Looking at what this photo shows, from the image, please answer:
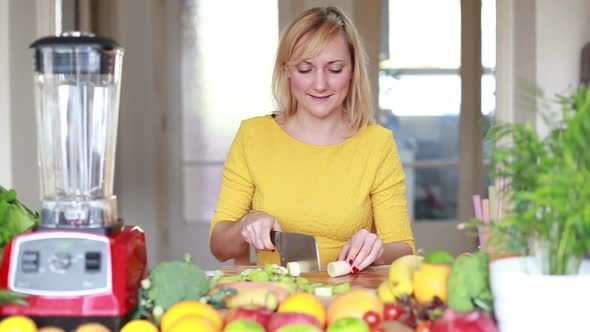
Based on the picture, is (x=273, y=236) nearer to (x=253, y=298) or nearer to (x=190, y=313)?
(x=253, y=298)

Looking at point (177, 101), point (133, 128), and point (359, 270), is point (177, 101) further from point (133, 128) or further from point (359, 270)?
point (359, 270)

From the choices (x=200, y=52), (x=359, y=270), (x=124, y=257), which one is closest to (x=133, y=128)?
(x=200, y=52)

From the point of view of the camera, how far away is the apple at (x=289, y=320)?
42.7 inches

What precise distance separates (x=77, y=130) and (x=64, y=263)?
0.29 m

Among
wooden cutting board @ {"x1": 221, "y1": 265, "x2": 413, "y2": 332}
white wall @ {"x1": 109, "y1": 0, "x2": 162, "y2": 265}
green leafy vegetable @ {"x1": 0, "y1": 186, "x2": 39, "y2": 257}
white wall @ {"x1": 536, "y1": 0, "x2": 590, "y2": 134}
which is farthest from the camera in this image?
white wall @ {"x1": 109, "y1": 0, "x2": 162, "y2": 265}

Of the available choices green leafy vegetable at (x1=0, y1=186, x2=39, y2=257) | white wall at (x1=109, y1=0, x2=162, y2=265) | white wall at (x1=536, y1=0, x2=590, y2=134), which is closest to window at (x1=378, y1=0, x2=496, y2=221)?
white wall at (x1=109, y1=0, x2=162, y2=265)

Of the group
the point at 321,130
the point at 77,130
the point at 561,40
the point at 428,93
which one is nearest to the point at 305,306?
the point at 77,130

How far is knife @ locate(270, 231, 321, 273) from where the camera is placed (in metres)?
1.77

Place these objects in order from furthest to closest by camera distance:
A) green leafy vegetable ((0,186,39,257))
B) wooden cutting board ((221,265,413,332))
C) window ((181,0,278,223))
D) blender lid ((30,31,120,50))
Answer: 1. window ((181,0,278,223))
2. wooden cutting board ((221,265,413,332))
3. green leafy vegetable ((0,186,39,257))
4. blender lid ((30,31,120,50))

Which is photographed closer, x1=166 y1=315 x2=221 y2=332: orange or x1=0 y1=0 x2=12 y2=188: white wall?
x1=166 y1=315 x2=221 y2=332: orange

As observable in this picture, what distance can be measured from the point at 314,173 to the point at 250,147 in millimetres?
207

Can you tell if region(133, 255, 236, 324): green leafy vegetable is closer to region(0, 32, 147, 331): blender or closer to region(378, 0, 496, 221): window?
region(0, 32, 147, 331): blender

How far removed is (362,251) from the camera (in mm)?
1742

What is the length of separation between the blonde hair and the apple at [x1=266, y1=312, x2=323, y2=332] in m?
1.08
